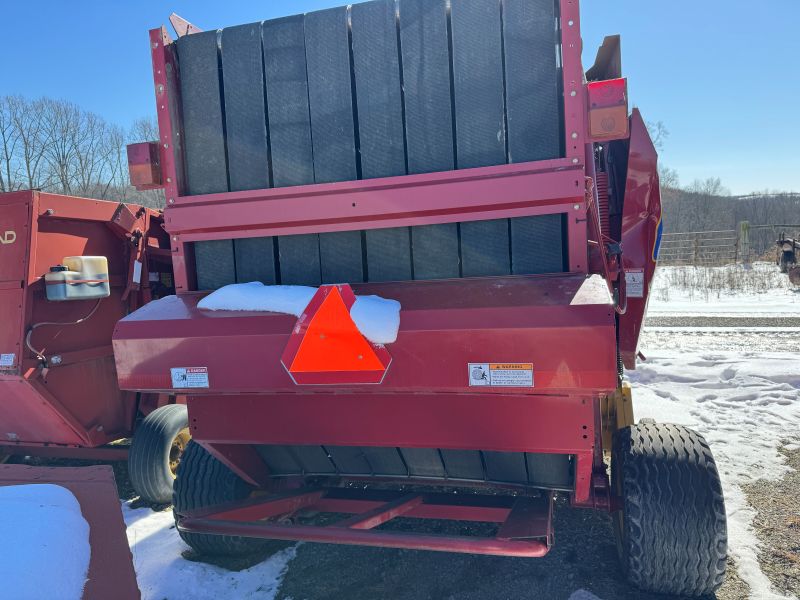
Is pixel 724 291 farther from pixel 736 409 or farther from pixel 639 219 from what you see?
pixel 639 219

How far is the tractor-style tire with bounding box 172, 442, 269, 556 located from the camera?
3277 mm

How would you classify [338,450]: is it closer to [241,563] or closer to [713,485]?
[241,563]

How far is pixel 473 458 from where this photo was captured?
9.72 ft

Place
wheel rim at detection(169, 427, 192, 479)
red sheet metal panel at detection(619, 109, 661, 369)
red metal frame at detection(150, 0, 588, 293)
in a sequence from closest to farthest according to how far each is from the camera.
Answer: red metal frame at detection(150, 0, 588, 293) < red sheet metal panel at detection(619, 109, 661, 369) < wheel rim at detection(169, 427, 192, 479)

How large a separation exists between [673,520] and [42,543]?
8.28 ft

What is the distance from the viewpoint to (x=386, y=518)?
9.24 feet

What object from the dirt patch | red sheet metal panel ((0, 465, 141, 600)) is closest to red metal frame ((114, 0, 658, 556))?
red sheet metal panel ((0, 465, 141, 600))

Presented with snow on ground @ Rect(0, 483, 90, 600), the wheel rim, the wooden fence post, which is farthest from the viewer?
the wooden fence post

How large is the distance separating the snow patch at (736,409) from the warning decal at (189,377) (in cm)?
301

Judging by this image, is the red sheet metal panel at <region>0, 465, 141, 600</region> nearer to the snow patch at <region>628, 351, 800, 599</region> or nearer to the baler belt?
the baler belt

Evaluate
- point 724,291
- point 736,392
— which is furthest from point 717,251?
point 736,392

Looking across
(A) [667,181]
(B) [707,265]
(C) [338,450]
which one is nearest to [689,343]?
(C) [338,450]

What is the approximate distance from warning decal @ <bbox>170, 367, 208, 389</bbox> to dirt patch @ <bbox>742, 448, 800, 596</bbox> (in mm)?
3157

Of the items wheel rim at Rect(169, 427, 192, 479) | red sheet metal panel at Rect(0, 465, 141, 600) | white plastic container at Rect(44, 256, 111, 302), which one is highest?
white plastic container at Rect(44, 256, 111, 302)
